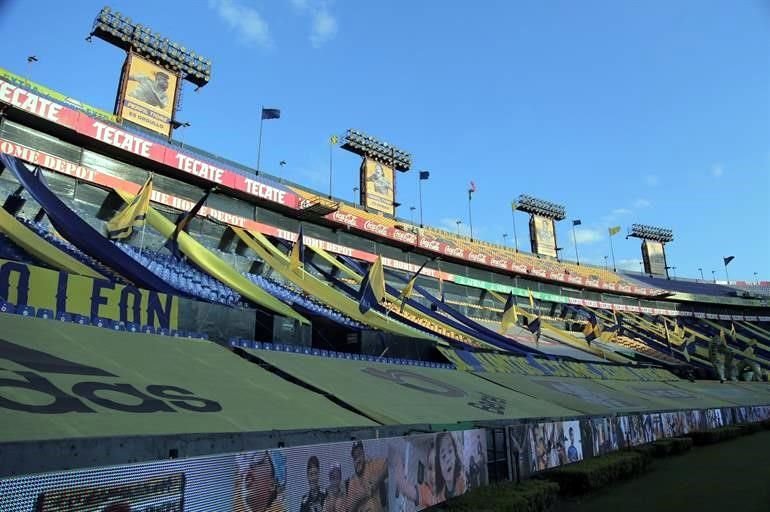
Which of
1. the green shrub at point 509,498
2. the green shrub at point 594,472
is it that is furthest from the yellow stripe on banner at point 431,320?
the green shrub at point 509,498

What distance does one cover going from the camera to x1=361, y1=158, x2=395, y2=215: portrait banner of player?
41.8 m

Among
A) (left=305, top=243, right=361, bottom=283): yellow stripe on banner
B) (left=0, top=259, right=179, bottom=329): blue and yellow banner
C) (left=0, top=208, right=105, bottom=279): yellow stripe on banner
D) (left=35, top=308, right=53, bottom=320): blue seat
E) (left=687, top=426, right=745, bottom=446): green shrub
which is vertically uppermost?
(left=305, top=243, right=361, bottom=283): yellow stripe on banner

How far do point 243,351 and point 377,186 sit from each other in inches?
1233

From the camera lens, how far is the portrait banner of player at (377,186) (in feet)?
137

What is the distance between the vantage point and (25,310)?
31.1ft

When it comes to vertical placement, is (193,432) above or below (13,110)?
below

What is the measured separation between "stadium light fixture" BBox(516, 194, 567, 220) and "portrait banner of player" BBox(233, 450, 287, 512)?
59.1 metres

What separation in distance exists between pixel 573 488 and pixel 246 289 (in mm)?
11882

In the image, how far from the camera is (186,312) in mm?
12766

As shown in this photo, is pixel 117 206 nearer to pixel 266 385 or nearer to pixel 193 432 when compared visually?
pixel 266 385

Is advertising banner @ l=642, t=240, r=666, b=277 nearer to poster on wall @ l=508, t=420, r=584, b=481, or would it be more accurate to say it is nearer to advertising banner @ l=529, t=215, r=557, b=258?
advertising banner @ l=529, t=215, r=557, b=258

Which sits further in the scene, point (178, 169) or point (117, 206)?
point (178, 169)

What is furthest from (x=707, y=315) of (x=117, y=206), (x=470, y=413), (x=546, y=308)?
(x=117, y=206)

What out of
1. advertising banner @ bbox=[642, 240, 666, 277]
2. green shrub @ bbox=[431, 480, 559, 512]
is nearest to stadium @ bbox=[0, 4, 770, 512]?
green shrub @ bbox=[431, 480, 559, 512]
